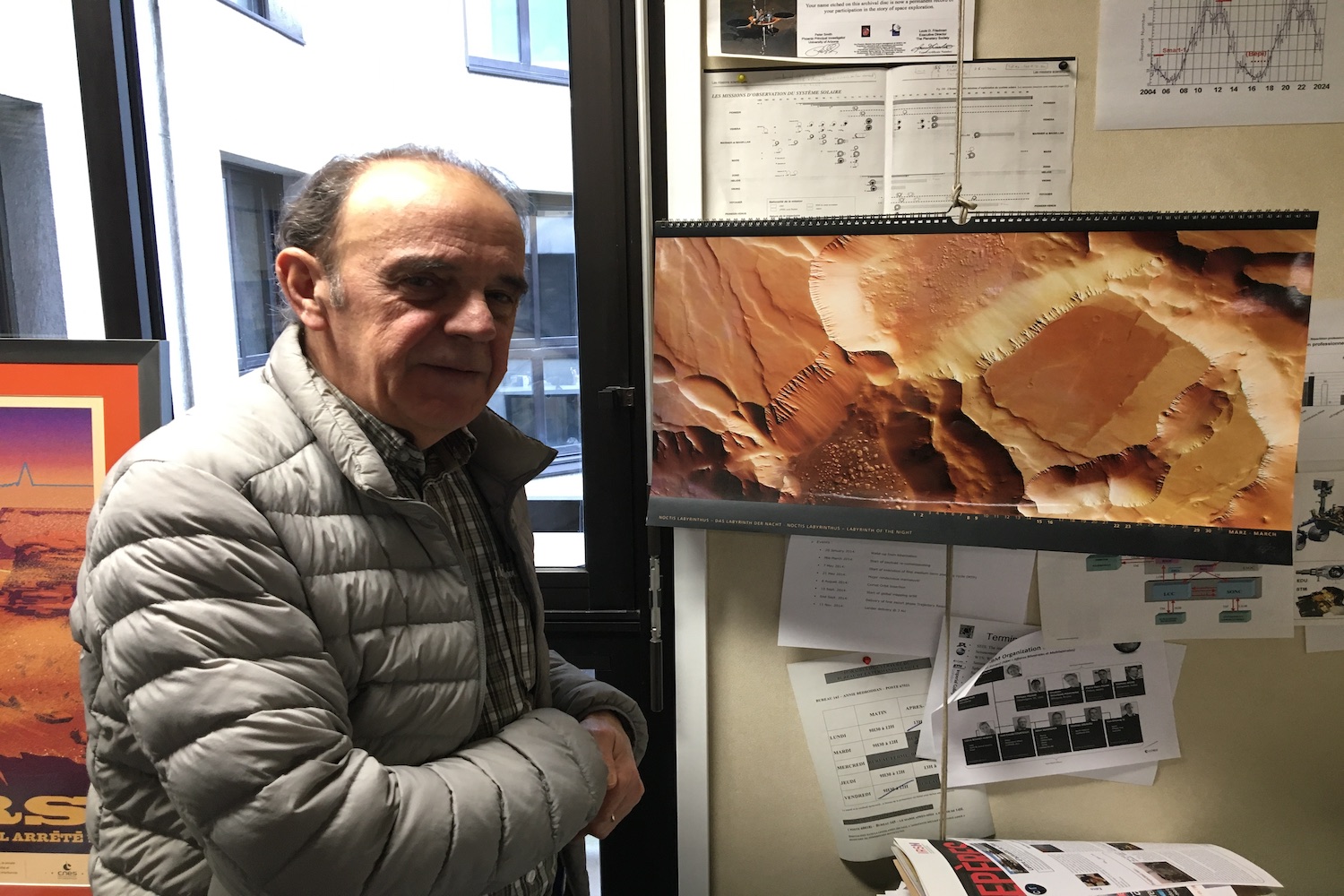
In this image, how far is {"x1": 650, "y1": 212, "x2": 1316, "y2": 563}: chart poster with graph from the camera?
101cm

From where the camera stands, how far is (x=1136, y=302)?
41.0 inches

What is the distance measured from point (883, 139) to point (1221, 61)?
48 centimetres

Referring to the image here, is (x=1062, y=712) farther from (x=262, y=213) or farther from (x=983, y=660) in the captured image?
(x=262, y=213)

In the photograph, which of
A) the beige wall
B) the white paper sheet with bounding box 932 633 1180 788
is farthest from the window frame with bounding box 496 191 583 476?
the white paper sheet with bounding box 932 633 1180 788

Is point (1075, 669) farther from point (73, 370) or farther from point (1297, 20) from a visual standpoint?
point (73, 370)

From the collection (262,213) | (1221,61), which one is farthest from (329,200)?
(1221,61)

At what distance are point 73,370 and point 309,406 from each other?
637 millimetres

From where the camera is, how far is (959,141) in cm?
114

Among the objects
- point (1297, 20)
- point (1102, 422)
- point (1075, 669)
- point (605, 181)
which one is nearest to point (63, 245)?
point (605, 181)

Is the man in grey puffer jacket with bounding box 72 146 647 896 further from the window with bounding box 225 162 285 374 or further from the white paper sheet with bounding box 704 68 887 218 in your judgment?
the window with bounding box 225 162 285 374

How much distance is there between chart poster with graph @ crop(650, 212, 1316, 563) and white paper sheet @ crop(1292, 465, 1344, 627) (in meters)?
0.28

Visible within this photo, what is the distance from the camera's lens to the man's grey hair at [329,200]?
2.66 ft

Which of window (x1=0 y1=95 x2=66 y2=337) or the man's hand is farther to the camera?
window (x1=0 y1=95 x2=66 y2=337)

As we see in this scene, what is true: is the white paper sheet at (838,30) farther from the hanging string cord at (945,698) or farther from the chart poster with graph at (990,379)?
the hanging string cord at (945,698)
